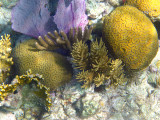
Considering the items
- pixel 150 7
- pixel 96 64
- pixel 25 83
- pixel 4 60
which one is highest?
pixel 150 7

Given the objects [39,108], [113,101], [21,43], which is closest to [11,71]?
[21,43]

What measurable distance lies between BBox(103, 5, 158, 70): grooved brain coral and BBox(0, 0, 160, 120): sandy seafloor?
74 centimetres

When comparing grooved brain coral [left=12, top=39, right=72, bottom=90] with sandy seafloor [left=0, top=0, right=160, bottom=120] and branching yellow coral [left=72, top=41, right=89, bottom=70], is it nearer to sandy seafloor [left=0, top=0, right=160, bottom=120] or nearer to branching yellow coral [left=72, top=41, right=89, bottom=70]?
sandy seafloor [left=0, top=0, right=160, bottom=120]

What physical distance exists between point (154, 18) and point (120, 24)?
1.16 metres

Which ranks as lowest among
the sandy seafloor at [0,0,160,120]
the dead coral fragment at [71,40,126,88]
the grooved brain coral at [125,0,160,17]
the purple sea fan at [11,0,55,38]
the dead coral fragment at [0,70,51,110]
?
the sandy seafloor at [0,0,160,120]

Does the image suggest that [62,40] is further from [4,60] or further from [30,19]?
[4,60]

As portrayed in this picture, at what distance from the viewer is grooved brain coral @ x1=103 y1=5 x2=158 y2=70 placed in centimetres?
244

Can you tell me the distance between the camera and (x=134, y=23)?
2477 millimetres

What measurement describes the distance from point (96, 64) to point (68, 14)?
1.42 metres

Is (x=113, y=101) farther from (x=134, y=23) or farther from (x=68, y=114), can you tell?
(x=134, y=23)

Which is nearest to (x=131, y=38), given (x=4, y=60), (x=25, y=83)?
(x=25, y=83)

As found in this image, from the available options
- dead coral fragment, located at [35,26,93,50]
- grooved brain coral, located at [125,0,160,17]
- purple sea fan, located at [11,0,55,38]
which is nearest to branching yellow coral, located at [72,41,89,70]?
dead coral fragment, located at [35,26,93,50]

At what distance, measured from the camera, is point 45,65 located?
2.73 metres

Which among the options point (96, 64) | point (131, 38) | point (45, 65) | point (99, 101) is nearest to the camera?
point (131, 38)
